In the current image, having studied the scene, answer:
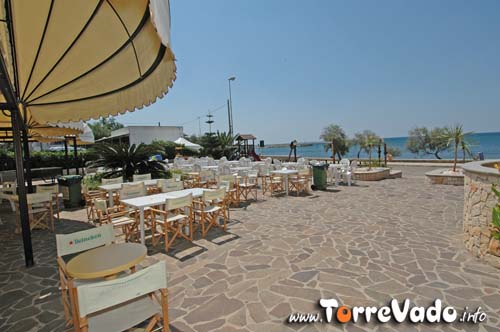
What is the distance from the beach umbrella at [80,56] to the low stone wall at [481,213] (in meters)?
4.62

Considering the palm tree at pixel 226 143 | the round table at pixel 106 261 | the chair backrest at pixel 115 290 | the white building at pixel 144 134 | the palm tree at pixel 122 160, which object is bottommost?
the round table at pixel 106 261

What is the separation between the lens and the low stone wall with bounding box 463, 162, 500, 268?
3820 mm

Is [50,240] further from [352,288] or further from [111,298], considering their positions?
[352,288]

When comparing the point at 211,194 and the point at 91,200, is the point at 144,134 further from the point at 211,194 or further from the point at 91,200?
the point at 211,194

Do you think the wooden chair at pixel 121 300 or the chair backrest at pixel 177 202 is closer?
the wooden chair at pixel 121 300

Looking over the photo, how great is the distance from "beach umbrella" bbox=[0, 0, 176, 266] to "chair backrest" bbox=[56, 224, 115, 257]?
1.86 meters

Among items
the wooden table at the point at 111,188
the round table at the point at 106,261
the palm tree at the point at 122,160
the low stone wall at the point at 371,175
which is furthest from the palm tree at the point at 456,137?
the round table at the point at 106,261

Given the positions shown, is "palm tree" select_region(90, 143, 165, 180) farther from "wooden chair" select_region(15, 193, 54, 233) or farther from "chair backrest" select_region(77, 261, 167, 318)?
"chair backrest" select_region(77, 261, 167, 318)

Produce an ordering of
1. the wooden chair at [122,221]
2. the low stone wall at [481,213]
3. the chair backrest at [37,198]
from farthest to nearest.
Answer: the chair backrest at [37,198] → the wooden chair at [122,221] → the low stone wall at [481,213]

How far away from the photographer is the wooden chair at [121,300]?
5.83 ft

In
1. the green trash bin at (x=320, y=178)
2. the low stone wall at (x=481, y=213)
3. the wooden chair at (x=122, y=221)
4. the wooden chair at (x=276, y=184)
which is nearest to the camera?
the low stone wall at (x=481, y=213)

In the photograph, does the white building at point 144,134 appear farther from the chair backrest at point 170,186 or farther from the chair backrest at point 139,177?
the chair backrest at point 170,186

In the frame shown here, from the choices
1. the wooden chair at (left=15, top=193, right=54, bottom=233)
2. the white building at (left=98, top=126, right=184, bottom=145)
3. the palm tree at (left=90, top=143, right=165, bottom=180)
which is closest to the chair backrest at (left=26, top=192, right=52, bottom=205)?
the wooden chair at (left=15, top=193, right=54, bottom=233)

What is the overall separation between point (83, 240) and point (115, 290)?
1562 millimetres
